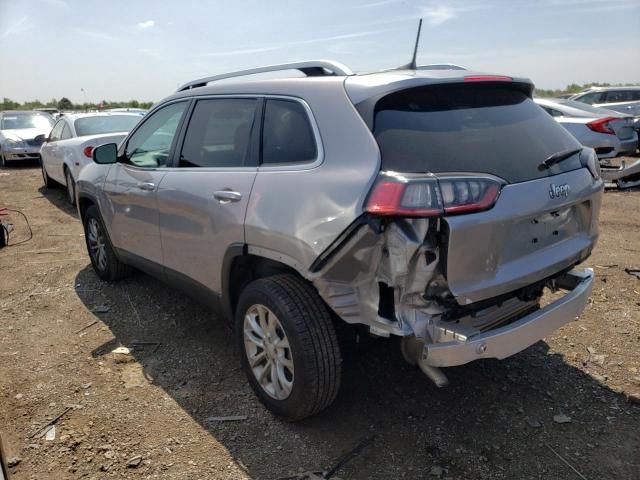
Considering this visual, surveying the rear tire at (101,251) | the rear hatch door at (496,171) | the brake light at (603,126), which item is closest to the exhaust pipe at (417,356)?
the rear hatch door at (496,171)

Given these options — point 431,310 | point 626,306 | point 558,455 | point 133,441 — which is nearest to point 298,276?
point 431,310

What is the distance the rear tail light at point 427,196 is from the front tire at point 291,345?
683 mm

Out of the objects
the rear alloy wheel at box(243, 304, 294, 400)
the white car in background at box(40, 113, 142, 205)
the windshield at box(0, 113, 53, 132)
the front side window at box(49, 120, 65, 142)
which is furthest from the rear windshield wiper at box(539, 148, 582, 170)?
the windshield at box(0, 113, 53, 132)

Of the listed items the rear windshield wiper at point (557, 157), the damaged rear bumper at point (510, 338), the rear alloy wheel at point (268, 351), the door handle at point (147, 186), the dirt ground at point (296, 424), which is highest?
the rear windshield wiper at point (557, 157)

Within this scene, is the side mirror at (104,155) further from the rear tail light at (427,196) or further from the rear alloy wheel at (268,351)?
the rear tail light at (427,196)

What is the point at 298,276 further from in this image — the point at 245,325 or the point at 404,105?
the point at 404,105

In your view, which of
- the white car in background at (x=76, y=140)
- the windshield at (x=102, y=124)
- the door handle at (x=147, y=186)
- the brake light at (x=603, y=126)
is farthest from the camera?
the brake light at (x=603, y=126)

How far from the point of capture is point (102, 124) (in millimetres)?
9164

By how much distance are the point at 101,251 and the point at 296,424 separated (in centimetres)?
312

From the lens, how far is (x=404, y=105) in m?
2.56

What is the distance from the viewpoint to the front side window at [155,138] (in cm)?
391

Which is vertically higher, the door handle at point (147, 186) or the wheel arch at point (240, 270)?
the door handle at point (147, 186)

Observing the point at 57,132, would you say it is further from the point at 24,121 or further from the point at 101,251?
the point at 24,121

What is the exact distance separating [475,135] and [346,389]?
5.54ft
